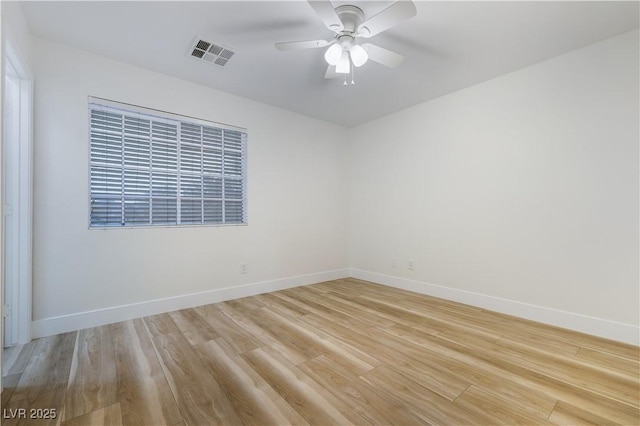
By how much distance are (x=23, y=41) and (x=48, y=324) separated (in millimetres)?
2399

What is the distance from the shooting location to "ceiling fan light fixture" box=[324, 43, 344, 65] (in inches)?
85.5

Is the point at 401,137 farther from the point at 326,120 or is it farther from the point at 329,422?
the point at 329,422

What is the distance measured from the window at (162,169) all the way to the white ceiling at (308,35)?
1.94ft

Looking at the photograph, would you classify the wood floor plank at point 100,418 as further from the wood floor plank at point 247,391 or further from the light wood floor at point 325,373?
the wood floor plank at point 247,391

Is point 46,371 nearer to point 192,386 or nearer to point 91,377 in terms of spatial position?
point 91,377

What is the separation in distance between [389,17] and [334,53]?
493 mm

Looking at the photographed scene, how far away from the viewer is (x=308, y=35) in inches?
96.9

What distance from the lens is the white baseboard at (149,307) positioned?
8.27 feet

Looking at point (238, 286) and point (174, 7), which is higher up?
point (174, 7)

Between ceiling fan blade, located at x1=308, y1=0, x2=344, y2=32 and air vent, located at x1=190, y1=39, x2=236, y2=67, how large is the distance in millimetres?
1186

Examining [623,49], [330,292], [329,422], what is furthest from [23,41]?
[623,49]

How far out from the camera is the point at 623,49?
2.41 m

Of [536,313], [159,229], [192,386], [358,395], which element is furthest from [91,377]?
[536,313]

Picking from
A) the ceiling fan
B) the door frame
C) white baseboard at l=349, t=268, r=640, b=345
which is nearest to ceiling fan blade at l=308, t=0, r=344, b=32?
the ceiling fan
